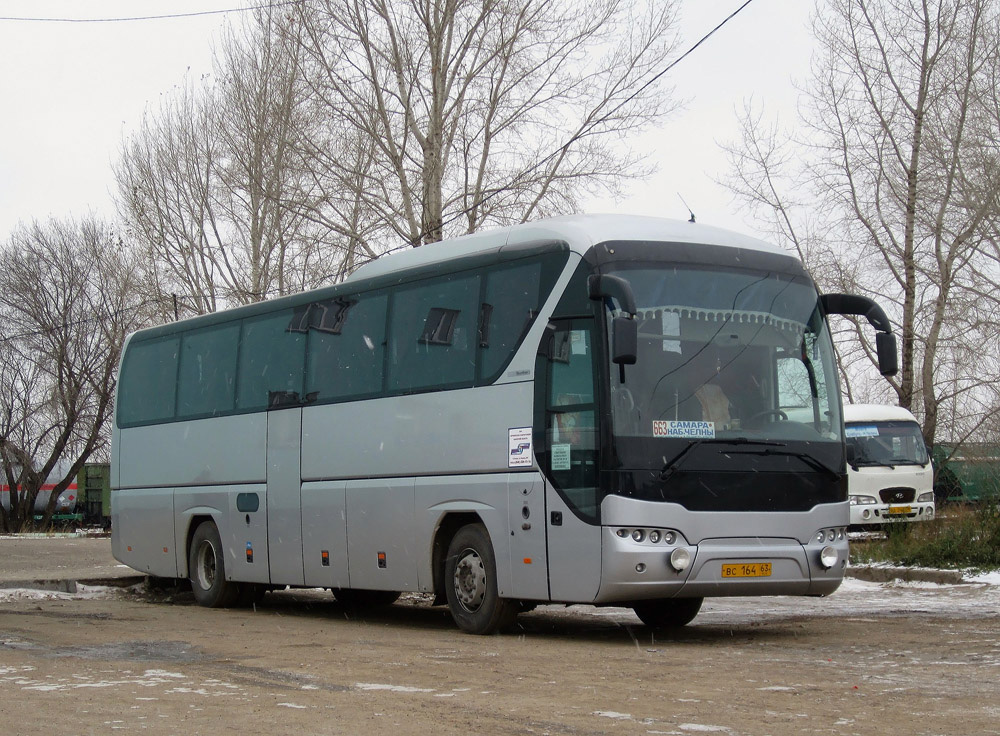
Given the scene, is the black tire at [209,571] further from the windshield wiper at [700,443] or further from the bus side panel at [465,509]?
the windshield wiper at [700,443]

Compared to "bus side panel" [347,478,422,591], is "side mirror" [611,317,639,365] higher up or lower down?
higher up

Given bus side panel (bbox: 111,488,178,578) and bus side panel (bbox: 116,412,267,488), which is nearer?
bus side panel (bbox: 116,412,267,488)

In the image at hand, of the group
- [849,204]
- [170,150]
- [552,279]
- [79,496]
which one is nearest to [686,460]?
[552,279]

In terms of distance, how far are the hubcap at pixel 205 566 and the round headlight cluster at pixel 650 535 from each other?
7.60m

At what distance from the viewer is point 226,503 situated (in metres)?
16.5

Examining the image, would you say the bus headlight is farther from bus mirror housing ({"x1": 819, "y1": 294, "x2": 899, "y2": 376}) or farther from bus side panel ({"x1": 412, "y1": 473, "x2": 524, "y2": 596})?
bus mirror housing ({"x1": 819, "y1": 294, "x2": 899, "y2": 376})

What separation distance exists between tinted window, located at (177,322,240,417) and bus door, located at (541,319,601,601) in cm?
612

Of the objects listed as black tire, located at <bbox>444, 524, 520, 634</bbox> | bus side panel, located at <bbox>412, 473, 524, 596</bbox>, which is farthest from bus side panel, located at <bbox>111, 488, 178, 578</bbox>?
black tire, located at <bbox>444, 524, 520, 634</bbox>

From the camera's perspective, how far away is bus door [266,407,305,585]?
1515cm

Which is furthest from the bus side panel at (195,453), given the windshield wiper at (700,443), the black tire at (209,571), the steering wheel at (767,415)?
the steering wheel at (767,415)

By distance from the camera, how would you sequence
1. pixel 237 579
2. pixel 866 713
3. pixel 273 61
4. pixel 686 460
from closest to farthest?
pixel 866 713 < pixel 686 460 < pixel 237 579 < pixel 273 61

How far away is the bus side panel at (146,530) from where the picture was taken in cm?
1777

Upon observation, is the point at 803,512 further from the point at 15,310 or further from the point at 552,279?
the point at 15,310

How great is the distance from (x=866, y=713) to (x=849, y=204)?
28.1 metres
